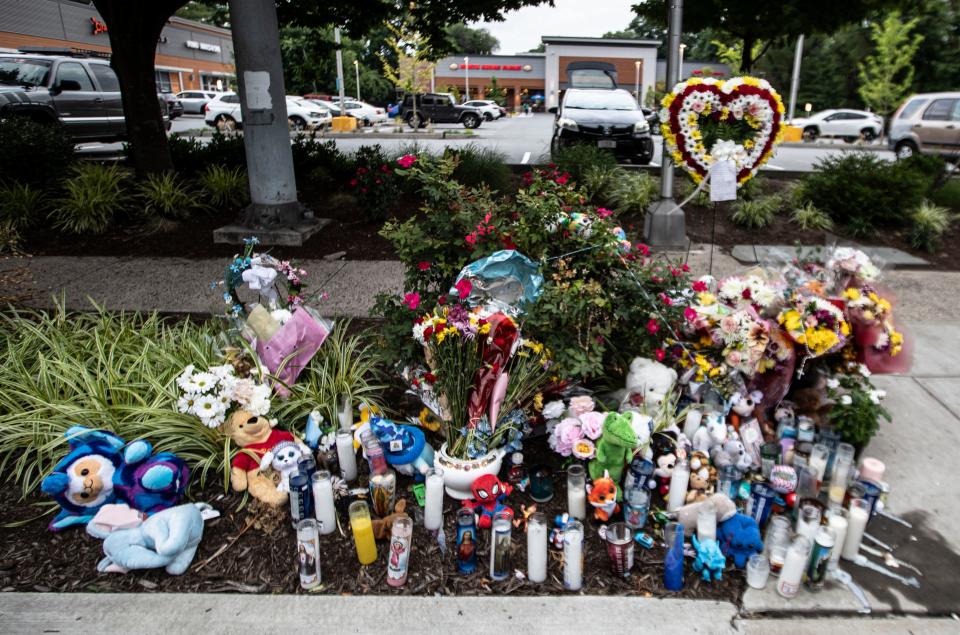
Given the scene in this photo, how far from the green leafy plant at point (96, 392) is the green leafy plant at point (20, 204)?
4367 millimetres

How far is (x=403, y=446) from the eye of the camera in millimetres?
2914

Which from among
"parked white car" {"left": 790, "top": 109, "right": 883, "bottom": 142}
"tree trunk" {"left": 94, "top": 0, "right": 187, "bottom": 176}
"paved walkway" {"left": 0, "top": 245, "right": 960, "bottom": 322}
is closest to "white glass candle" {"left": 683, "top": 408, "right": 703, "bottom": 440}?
"paved walkway" {"left": 0, "top": 245, "right": 960, "bottom": 322}

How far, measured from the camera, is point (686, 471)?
2775 millimetres

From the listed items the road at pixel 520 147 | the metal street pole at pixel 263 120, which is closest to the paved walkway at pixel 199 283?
the metal street pole at pixel 263 120

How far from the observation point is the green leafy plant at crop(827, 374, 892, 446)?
3.16 meters

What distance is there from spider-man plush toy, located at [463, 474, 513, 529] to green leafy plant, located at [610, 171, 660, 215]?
588 centimetres

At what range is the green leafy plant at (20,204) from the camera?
754 cm

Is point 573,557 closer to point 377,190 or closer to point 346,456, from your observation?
point 346,456

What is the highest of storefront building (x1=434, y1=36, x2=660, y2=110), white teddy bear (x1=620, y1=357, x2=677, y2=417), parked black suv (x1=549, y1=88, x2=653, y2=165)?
storefront building (x1=434, y1=36, x2=660, y2=110)

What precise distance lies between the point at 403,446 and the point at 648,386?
127 centimetres

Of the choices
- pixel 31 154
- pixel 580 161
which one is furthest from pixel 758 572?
pixel 31 154

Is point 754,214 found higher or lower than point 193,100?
lower

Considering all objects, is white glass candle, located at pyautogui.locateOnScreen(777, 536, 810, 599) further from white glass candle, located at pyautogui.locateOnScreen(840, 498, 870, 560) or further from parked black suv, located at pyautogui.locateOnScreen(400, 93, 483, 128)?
parked black suv, located at pyautogui.locateOnScreen(400, 93, 483, 128)

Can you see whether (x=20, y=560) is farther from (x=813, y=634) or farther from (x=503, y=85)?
(x=503, y=85)
